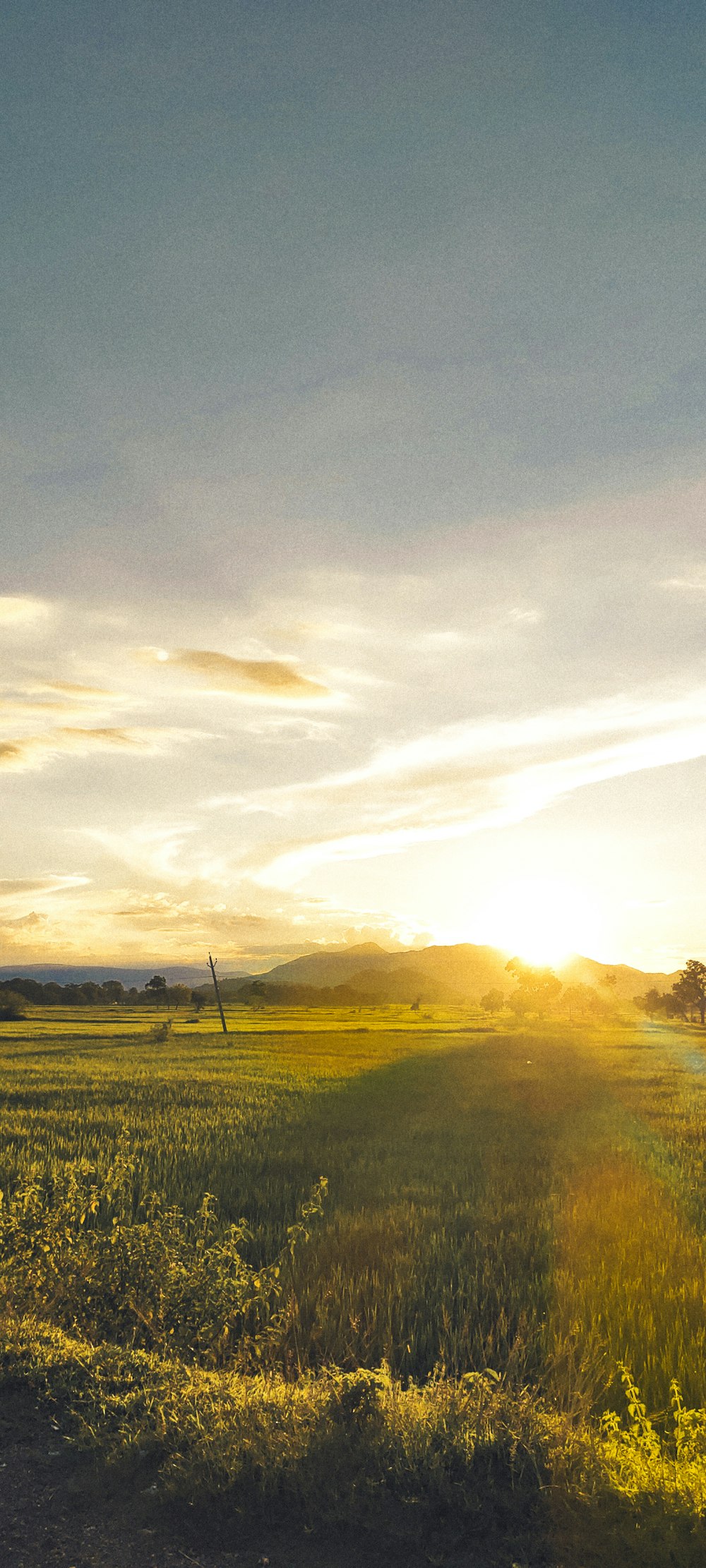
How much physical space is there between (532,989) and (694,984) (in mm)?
33589

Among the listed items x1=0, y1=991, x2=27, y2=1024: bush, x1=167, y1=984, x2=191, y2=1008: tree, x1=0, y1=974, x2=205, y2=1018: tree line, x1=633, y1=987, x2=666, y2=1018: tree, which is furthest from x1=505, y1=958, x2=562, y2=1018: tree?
x1=0, y1=991, x2=27, y2=1024: bush

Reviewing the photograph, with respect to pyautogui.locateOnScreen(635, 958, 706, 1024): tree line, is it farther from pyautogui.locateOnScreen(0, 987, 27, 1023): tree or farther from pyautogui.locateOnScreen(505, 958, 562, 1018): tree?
pyautogui.locateOnScreen(0, 987, 27, 1023): tree

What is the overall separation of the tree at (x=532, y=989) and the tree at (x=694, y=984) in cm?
2278

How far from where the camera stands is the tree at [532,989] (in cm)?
13750

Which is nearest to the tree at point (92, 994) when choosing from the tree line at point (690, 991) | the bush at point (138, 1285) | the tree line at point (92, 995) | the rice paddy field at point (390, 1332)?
the tree line at point (92, 995)

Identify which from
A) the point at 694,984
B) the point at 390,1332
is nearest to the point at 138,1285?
the point at 390,1332

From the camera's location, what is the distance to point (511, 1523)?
439cm

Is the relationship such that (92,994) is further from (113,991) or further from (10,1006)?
(10,1006)

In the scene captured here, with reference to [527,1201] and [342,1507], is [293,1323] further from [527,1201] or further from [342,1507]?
[527,1201]

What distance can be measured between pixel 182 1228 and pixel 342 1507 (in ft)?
22.0

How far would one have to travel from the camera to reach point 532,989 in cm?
15388

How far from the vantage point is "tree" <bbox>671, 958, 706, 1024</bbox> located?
12706cm

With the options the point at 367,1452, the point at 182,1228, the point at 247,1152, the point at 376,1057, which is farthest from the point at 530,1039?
the point at 367,1452

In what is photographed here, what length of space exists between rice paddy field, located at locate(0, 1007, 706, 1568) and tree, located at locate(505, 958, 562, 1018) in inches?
4665
